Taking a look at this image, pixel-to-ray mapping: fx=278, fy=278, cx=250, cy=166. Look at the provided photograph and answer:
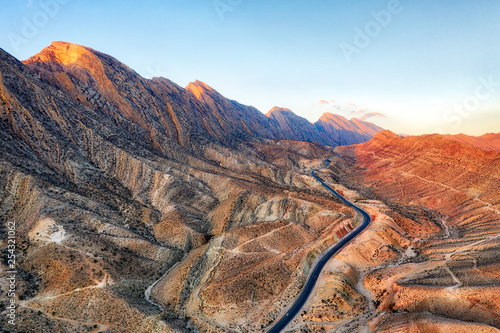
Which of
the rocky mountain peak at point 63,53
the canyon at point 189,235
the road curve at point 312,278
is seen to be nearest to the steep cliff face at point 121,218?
the canyon at point 189,235

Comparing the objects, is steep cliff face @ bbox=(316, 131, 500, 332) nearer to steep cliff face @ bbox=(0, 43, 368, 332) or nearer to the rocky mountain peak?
steep cliff face @ bbox=(0, 43, 368, 332)

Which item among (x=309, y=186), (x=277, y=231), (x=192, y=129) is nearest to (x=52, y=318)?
(x=277, y=231)

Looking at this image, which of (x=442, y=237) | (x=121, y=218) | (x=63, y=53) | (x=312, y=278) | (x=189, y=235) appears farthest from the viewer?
(x=63, y=53)

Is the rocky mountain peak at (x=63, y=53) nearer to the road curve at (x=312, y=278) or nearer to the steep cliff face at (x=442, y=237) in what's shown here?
the road curve at (x=312, y=278)

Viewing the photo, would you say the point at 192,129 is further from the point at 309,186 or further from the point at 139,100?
the point at 309,186

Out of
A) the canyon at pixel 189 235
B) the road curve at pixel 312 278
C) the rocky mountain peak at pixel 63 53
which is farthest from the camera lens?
the rocky mountain peak at pixel 63 53

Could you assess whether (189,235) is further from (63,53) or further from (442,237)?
(63,53)

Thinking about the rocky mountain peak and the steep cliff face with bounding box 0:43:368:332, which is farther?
the rocky mountain peak

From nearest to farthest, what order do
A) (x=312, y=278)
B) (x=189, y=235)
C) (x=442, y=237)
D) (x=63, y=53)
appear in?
(x=312, y=278) → (x=189, y=235) → (x=442, y=237) → (x=63, y=53)

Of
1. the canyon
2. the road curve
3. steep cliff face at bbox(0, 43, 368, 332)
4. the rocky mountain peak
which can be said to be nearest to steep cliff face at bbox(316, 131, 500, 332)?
the canyon

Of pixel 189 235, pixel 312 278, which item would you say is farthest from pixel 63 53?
pixel 312 278
